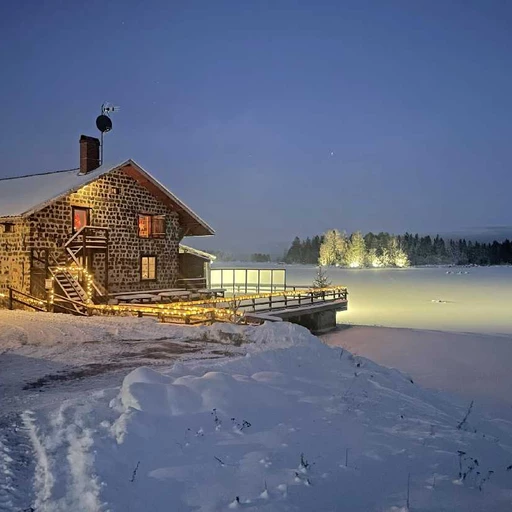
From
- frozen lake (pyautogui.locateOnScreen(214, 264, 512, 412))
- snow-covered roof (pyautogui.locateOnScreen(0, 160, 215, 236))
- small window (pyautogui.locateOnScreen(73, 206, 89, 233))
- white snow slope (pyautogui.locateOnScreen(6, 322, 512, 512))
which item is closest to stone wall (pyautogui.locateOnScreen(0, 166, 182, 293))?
small window (pyautogui.locateOnScreen(73, 206, 89, 233))

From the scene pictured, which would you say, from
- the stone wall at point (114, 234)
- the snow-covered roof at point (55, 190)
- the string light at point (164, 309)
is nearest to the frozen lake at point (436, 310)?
the snow-covered roof at point (55, 190)

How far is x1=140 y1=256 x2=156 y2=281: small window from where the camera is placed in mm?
27766

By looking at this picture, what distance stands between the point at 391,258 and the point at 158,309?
14901 centimetres

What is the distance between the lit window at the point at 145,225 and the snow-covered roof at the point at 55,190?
154 centimetres

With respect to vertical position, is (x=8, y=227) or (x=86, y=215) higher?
(x=86, y=215)

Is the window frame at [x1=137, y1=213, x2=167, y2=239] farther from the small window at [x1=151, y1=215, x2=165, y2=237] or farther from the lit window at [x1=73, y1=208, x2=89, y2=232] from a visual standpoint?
the lit window at [x1=73, y1=208, x2=89, y2=232]

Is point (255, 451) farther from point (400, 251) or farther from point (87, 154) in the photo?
point (400, 251)

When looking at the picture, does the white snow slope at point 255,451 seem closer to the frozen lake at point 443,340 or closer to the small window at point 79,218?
the frozen lake at point 443,340

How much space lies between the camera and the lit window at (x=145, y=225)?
2791 centimetres

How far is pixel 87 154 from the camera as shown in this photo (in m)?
26.0

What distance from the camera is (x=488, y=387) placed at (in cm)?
1647

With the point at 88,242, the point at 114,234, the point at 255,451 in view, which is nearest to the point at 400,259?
the point at 114,234

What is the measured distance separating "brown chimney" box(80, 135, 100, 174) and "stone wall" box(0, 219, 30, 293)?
5143mm

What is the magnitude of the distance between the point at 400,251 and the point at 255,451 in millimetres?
161587
